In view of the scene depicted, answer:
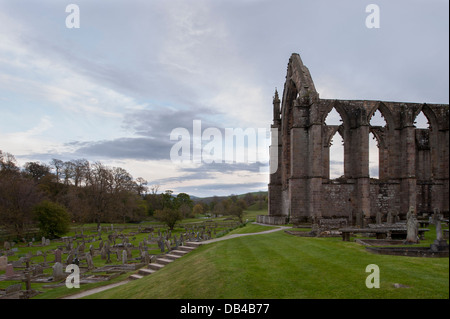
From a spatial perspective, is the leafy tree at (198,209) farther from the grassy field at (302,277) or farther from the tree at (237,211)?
the grassy field at (302,277)

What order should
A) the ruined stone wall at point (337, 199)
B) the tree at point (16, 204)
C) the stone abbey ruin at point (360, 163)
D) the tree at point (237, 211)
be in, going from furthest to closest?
1. the tree at point (237, 211)
2. the tree at point (16, 204)
3. the ruined stone wall at point (337, 199)
4. the stone abbey ruin at point (360, 163)

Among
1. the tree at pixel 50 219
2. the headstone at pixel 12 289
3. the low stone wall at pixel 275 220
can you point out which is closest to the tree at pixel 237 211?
the low stone wall at pixel 275 220

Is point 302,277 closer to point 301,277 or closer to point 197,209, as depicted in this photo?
point 301,277

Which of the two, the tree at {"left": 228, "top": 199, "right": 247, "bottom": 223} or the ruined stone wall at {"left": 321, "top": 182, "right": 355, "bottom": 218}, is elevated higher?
the ruined stone wall at {"left": 321, "top": 182, "right": 355, "bottom": 218}

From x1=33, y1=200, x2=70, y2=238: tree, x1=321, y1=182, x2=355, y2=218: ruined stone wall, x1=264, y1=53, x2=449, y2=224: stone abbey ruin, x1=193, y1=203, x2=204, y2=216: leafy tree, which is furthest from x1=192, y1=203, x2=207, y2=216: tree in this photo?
x1=321, y1=182, x2=355, y2=218: ruined stone wall

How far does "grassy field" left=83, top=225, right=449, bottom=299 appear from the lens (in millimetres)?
6105

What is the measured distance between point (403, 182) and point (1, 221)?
39005 millimetres

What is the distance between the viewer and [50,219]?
3559cm

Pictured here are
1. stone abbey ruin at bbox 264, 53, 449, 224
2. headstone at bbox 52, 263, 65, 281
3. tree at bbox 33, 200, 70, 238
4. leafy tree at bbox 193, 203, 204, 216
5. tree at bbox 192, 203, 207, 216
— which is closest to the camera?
headstone at bbox 52, 263, 65, 281

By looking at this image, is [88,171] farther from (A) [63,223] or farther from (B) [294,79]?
(B) [294,79]

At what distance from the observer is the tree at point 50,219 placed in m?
35.5

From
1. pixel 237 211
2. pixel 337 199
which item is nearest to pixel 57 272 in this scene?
pixel 337 199

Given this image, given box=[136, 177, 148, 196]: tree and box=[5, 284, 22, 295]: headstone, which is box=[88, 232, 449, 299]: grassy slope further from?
box=[136, 177, 148, 196]: tree

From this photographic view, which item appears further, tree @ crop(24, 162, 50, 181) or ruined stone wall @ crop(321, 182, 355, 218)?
tree @ crop(24, 162, 50, 181)
